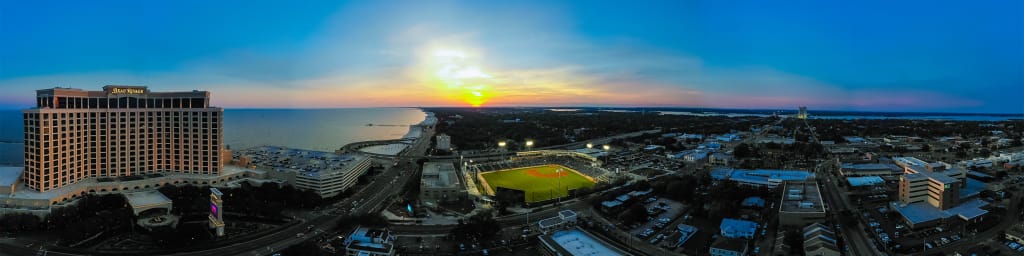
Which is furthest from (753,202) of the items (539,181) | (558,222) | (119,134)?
(119,134)

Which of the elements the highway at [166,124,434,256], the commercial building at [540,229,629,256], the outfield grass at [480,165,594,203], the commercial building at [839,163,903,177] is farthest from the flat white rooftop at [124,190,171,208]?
the commercial building at [839,163,903,177]

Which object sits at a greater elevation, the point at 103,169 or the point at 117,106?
the point at 117,106

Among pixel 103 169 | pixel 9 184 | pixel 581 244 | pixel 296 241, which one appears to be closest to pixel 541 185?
pixel 581 244

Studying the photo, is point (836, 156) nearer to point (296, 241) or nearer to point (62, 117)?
point (296, 241)

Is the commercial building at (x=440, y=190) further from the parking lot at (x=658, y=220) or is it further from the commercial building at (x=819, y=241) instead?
the commercial building at (x=819, y=241)

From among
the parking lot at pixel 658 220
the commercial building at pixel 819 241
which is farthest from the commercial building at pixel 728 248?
the parking lot at pixel 658 220

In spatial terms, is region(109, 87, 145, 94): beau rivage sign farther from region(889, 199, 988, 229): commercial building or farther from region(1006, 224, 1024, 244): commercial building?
region(1006, 224, 1024, 244): commercial building

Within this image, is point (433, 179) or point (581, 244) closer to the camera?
point (581, 244)

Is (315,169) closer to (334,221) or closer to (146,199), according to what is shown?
(334,221)
